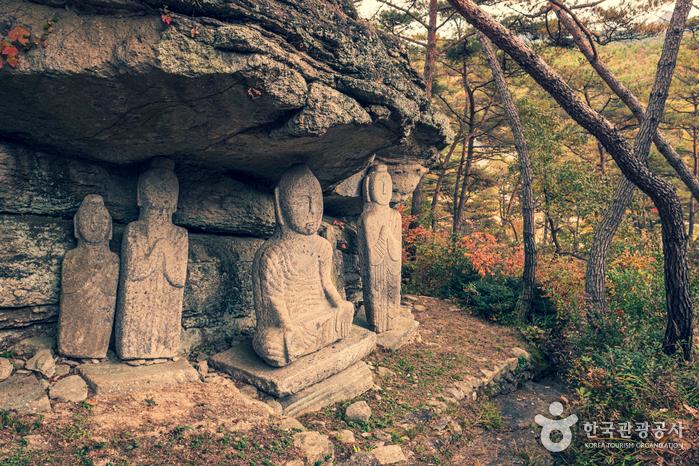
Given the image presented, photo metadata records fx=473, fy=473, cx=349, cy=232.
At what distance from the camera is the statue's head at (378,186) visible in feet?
21.2

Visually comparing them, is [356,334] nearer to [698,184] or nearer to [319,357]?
[319,357]

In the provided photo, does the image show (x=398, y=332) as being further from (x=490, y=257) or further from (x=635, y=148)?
(x=635, y=148)

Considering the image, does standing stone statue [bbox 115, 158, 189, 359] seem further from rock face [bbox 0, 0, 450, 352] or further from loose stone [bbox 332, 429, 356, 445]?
loose stone [bbox 332, 429, 356, 445]

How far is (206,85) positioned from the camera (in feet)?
11.4

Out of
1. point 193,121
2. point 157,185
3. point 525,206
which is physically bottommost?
point 525,206

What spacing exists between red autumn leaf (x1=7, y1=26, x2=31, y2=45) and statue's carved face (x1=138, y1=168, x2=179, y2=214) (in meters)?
1.73

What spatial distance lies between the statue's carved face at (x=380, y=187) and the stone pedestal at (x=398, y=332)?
5.59 ft

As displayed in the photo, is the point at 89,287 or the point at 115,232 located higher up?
the point at 115,232

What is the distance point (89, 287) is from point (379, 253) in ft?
11.2

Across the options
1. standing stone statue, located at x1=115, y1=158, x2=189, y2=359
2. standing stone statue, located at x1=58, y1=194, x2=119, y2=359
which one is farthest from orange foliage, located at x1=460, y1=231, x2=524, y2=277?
standing stone statue, located at x1=58, y1=194, x2=119, y2=359

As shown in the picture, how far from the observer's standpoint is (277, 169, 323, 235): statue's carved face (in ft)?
16.3

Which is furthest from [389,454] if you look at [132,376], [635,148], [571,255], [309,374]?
[571,255]

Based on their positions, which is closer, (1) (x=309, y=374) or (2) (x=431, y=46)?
(1) (x=309, y=374)

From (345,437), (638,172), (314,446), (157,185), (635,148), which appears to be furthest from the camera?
(635,148)
